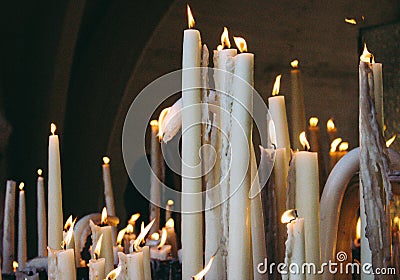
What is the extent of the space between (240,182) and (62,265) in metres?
0.14

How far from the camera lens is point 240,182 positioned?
469 mm

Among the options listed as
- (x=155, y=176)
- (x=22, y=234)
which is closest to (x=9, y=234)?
(x=22, y=234)

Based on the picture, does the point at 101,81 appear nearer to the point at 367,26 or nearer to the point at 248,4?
the point at 248,4

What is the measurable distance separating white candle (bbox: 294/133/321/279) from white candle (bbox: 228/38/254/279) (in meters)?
0.04

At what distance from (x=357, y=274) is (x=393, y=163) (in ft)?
0.41

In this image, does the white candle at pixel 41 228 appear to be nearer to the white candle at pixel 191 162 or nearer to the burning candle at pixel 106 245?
the burning candle at pixel 106 245

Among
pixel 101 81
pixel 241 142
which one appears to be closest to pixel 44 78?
pixel 101 81

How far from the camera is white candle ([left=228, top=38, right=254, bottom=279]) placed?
46 centimetres

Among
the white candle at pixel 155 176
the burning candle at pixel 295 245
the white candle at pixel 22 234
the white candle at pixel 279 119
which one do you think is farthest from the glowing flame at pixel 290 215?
the white candle at pixel 22 234

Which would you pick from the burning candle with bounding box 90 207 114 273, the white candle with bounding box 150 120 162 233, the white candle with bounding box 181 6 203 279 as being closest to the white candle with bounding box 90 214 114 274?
the burning candle with bounding box 90 207 114 273

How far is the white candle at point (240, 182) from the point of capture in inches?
18.3

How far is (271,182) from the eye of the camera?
52 centimetres

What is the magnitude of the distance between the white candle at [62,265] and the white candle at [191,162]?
0.28ft

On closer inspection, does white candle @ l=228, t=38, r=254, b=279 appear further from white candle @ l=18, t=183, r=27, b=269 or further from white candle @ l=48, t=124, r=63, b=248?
white candle @ l=18, t=183, r=27, b=269
